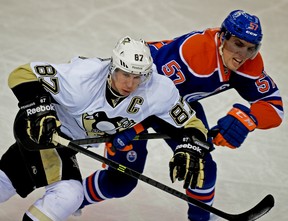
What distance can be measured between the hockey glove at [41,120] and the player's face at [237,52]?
3.18 ft

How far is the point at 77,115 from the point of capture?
402cm

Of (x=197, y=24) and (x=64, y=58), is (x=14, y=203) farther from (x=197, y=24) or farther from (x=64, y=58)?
(x=197, y=24)

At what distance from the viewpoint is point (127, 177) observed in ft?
14.7

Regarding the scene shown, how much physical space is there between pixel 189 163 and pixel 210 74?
60 centimetres

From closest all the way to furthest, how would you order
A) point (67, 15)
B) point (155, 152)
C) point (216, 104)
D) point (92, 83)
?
point (92, 83)
point (155, 152)
point (216, 104)
point (67, 15)

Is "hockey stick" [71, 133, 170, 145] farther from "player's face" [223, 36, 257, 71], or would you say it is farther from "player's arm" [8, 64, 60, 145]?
"player's face" [223, 36, 257, 71]

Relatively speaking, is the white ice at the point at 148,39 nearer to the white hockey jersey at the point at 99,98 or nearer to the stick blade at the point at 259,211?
the stick blade at the point at 259,211

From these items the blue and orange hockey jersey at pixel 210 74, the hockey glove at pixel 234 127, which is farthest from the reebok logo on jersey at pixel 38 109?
the hockey glove at pixel 234 127

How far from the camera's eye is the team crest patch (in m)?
4.52

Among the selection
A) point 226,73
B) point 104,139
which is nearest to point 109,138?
point 104,139

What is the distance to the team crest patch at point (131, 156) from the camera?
4.52 metres

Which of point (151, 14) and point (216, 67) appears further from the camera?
point (151, 14)

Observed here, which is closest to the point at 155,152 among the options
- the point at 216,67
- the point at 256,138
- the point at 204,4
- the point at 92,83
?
the point at 256,138

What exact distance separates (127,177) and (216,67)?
2.38ft
